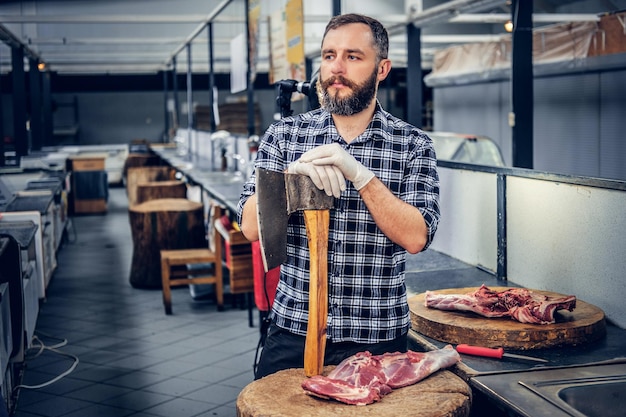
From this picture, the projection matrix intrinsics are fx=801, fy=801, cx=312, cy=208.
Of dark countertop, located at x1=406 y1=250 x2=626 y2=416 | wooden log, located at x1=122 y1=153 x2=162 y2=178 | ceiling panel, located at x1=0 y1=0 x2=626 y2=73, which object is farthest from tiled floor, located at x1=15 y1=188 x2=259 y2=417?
ceiling panel, located at x1=0 y1=0 x2=626 y2=73

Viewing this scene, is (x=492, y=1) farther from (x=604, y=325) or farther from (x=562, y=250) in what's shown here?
(x=604, y=325)

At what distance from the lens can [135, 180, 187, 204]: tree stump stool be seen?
28.5 feet

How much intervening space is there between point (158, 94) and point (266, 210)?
21.8m

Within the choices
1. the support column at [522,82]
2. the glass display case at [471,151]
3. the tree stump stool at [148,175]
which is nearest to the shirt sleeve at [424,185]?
the support column at [522,82]

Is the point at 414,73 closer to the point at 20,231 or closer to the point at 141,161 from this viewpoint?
the point at 20,231

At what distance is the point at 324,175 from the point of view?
1915 mm

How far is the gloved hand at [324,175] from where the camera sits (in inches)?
75.4

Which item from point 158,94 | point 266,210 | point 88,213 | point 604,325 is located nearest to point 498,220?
point 604,325

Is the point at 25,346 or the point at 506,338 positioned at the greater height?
the point at 506,338

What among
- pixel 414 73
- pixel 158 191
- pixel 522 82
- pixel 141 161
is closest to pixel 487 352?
pixel 522 82

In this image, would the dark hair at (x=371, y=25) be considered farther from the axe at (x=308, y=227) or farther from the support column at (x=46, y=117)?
the support column at (x=46, y=117)

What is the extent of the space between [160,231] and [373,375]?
18.6 ft

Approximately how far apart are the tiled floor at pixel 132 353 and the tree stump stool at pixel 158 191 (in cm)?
90

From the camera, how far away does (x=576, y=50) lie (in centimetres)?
861
